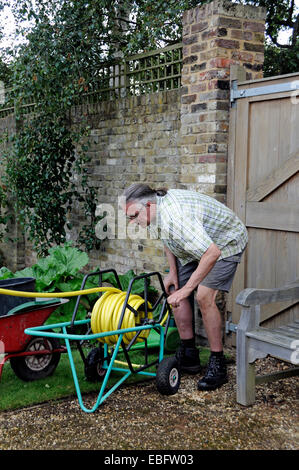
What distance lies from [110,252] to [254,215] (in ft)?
8.96

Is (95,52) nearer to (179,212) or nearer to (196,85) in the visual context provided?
(196,85)

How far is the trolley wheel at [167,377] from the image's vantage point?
3992 millimetres

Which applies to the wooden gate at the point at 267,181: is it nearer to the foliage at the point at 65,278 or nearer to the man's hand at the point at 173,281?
the man's hand at the point at 173,281

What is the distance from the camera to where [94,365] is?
421 centimetres

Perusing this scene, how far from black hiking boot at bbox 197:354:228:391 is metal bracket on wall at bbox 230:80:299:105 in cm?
221

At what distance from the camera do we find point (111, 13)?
748 centimetres

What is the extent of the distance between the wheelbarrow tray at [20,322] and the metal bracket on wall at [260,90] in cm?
245

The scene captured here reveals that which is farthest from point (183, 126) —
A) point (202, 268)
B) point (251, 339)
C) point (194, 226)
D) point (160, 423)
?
point (160, 423)

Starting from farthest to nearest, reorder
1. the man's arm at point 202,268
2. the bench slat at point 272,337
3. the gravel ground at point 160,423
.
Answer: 1. the man's arm at point 202,268
2. the bench slat at point 272,337
3. the gravel ground at point 160,423

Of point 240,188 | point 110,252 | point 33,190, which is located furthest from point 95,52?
point 240,188

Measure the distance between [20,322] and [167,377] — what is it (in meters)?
1.16

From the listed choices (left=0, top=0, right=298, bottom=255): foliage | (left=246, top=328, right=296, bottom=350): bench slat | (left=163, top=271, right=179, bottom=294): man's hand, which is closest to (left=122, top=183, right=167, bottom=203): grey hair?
(left=163, top=271, right=179, bottom=294): man's hand

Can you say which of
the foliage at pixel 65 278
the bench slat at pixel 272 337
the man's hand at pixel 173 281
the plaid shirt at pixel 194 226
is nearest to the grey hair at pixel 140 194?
the plaid shirt at pixel 194 226

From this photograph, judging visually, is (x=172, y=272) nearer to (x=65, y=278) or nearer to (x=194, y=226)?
(x=194, y=226)
